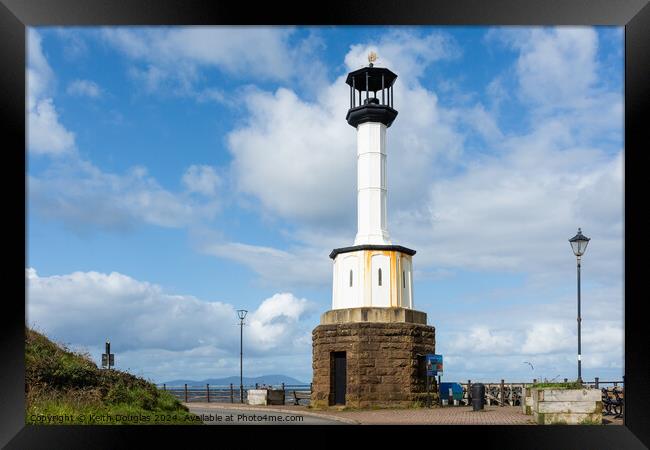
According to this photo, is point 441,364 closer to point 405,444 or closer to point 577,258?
point 577,258

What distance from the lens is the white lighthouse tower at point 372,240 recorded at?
25.6 m

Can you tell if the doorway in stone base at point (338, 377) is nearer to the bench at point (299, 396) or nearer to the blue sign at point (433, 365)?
the blue sign at point (433, 365)

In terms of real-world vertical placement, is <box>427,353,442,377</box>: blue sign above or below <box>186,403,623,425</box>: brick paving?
above

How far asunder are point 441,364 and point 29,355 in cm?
1307

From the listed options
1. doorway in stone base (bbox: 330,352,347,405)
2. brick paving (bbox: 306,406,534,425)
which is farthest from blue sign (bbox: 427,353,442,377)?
doorway in stone base (bbox: 330,352,347,405)

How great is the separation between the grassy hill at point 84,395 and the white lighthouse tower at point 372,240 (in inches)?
322

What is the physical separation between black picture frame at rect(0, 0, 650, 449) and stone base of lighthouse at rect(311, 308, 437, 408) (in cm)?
1490

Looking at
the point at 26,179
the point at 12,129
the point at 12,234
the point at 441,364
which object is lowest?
the point at 441,364

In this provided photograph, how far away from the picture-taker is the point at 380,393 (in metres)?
24.5

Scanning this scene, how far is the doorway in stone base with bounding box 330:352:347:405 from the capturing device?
83.5ft

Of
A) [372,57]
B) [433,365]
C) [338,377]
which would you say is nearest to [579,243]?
[433,365]

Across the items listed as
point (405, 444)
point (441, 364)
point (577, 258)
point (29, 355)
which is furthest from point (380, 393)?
point (405, 444)

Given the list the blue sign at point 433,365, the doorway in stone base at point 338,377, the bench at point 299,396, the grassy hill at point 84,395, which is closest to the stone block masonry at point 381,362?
the doorway in stone base at point 338,377

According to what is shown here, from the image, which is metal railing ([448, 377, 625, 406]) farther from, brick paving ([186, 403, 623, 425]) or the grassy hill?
the grassy hill
